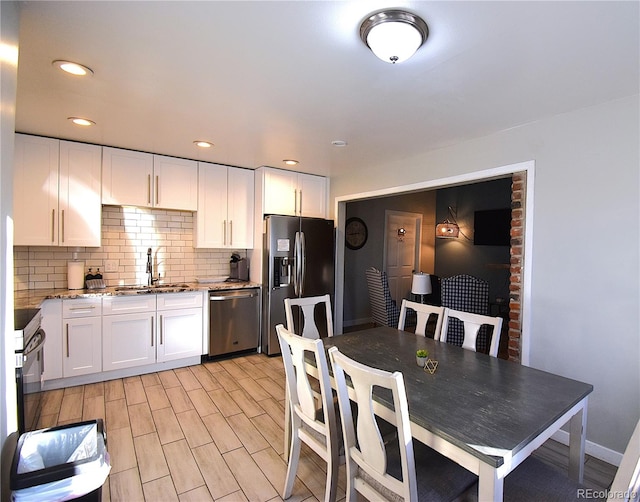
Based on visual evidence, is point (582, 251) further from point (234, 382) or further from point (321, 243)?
point (234, 382)

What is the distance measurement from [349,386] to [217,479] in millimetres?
1114

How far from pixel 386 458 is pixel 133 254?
11.9 ft

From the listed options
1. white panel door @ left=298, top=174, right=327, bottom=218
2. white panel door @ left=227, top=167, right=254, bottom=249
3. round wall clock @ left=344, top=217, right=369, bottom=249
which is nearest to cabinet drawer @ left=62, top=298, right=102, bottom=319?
white panel door @ left=227, top=167, right=254, bottom=249

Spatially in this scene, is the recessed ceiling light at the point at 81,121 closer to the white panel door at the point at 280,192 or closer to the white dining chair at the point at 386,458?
the white panel door at the point at 280,192

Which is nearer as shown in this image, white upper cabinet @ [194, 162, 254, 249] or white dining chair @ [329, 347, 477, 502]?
white dining chair @ [329, 347, 477, 502]

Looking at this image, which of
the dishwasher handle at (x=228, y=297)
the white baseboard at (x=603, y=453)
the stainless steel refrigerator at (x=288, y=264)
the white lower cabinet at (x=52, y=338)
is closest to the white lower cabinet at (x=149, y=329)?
the dishwasher handle at (x=228, y=297)

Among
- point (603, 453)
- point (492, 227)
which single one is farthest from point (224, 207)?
point (492, 227)

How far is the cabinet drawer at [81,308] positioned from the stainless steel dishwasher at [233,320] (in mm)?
1098

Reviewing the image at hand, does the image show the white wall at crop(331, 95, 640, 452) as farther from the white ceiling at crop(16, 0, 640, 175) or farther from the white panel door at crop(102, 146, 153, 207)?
the white panel door at crop(102, 146, 153, 207)

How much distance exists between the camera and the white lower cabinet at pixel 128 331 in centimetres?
329

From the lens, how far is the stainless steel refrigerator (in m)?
4.09

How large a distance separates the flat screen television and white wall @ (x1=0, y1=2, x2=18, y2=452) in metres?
6.08

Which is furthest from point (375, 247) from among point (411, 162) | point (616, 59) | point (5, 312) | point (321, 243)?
point (5, 312)

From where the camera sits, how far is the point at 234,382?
3.35m
